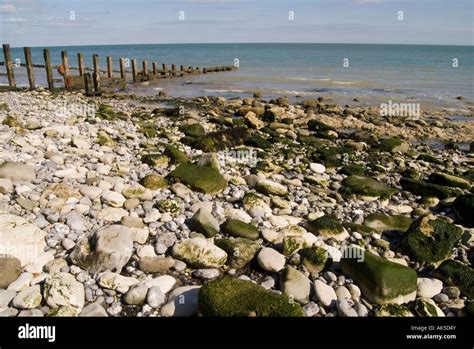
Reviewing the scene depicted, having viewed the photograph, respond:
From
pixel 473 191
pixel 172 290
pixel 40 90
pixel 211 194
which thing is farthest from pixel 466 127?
pixel 40 90

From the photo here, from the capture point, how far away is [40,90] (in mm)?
20797

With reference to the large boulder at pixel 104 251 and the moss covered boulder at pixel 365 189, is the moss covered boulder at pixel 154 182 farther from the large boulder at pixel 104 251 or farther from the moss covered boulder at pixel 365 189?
the moss covered boulder at pixel 365 189

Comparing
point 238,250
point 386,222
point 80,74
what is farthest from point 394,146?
point 80,74

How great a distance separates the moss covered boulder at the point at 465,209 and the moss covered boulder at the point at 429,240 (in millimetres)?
1496

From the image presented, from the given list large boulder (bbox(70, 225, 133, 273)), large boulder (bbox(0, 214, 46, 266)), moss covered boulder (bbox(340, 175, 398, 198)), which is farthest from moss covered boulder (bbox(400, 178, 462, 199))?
large boulder (bbox(0, 214, 46, 266))

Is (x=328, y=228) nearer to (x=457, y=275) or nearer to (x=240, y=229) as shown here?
(x=240, y=229)

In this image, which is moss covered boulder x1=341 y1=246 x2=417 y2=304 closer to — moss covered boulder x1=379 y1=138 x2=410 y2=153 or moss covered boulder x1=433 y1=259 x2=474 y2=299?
moss covered boulder x1=433 y1=259 x2=474 y2=299

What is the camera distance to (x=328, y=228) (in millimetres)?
6141

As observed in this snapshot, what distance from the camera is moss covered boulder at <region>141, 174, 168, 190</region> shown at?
7.11m

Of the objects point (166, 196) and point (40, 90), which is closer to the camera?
point (166, 196)

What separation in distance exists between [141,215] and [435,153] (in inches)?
402

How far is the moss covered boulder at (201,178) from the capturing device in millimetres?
7238

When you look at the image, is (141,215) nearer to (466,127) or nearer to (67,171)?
(67,171)

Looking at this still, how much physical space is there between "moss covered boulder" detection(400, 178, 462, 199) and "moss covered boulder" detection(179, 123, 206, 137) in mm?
5799
